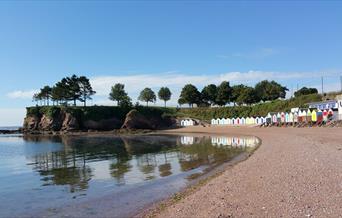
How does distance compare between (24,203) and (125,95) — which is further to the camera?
(125,95)

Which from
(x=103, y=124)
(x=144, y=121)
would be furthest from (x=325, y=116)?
(x=103, y=124)

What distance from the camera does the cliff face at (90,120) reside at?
11420cm

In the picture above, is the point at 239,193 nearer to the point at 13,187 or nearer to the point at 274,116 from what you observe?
the point at 13,187

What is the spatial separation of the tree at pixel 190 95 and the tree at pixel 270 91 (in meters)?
23.5

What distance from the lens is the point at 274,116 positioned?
80.5 meters

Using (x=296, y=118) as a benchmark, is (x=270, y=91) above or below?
above

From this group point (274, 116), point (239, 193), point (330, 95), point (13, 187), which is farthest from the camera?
point (330, 95)

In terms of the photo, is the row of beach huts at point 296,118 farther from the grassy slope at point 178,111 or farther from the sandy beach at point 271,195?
the sandy beach at point 271,195

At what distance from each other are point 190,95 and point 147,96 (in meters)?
20.6

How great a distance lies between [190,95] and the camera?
142 metres

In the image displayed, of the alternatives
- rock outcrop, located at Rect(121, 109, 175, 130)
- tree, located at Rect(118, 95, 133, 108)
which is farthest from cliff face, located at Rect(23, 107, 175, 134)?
tree, located at Rect(118, 95, 133, 108)

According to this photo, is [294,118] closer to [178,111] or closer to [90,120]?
[178,111]

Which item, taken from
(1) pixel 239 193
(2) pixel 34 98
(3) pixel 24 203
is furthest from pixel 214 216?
(2) pixel 34 98

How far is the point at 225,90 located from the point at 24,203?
120 meters
